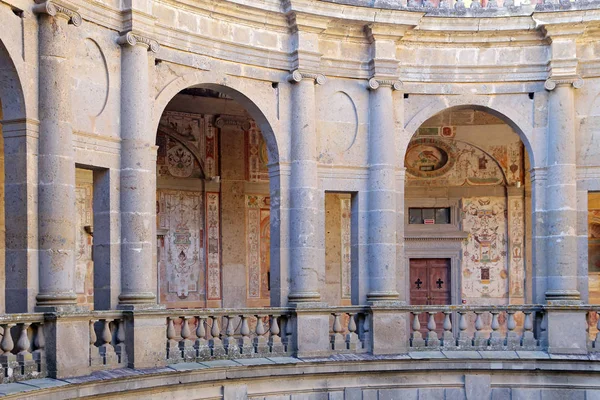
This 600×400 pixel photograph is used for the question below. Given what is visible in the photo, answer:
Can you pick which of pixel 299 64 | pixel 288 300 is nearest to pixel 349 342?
pixel 288 300

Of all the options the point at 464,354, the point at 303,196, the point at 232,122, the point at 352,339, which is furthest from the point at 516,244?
the point at 303,196

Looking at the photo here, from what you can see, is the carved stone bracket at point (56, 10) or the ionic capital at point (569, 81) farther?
the ionic capital at point (569, 81)

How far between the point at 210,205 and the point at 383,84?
4881mm

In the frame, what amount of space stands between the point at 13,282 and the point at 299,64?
5876 mm

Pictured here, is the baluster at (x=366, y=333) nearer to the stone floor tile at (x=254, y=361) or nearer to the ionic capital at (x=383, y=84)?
the stone floor tile at (x=254, y=361)

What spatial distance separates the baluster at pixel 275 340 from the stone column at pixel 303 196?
53 cm

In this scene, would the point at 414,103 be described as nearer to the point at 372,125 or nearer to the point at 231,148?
the point at 372,125

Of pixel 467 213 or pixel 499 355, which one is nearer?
pixel 499 355

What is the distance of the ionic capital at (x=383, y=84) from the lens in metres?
15.9

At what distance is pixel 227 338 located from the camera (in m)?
14.2

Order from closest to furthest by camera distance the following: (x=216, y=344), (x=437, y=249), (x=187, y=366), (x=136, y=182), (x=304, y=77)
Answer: (x=136, y=182) → (x=187, y=366) → (x=216, y=344) → (x=304, y=77) → (x=437, y=249)

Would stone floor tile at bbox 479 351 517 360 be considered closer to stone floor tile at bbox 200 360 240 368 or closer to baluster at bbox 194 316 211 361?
stone floor tile at bbox 200 360 240 368

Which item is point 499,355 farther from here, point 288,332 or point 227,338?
point 227,338

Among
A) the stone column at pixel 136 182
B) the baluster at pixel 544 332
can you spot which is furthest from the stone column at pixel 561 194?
the stone column at pixel 136 182
